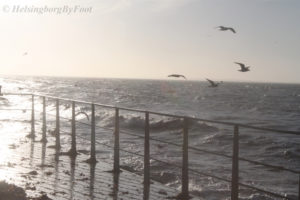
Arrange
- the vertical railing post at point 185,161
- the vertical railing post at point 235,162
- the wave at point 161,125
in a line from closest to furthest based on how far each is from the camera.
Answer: the vertical railing post at point 235,162, the vertical railing post at point 185,161, the wave at point 161,125

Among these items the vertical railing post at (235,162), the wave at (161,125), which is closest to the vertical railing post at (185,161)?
the vertical railing post at (235,162)

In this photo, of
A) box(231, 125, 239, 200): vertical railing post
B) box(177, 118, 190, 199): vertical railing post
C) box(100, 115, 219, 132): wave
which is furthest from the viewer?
box(100, 115, 219, 132): wave

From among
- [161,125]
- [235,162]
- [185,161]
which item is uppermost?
[235,162]

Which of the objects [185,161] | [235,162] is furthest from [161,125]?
[235,162]

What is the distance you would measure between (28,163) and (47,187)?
2.23 m

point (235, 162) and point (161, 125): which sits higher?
point (235, 162)

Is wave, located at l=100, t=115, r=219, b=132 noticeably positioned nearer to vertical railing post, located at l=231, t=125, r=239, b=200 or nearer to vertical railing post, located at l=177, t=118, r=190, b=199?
vertical railing post, located at l=177, t=118, r=190, b=199

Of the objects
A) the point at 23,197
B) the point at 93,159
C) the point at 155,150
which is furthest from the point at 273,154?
the point at 23,197

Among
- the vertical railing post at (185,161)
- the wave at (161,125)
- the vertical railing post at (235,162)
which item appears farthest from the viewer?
the wave at (161,125)

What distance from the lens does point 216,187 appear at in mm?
12258

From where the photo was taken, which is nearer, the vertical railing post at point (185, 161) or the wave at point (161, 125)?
the vertical railing post at point (185, 161)

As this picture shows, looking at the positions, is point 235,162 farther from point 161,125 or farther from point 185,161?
point 161,125

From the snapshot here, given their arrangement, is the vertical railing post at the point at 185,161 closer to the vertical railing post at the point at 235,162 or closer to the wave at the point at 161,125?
the vertical railing post at the point at 235,162

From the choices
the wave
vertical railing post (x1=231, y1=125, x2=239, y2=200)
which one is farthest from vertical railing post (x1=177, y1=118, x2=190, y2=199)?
the wave
